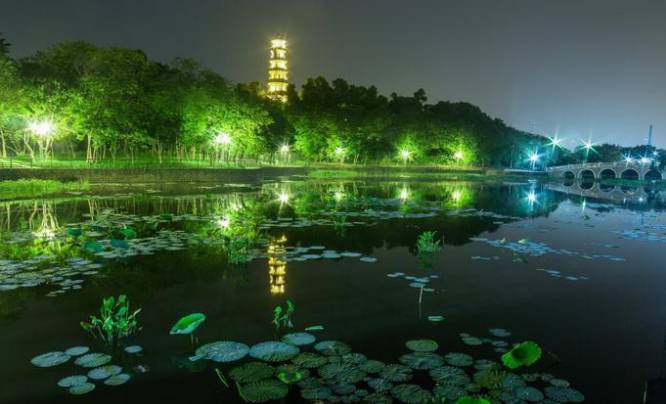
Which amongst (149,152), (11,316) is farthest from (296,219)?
(149,152)

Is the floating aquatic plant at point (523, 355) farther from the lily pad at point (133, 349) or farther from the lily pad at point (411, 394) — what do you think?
the lily pad at point (133, 349)

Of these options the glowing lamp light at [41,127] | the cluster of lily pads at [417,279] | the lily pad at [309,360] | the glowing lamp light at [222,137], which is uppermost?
the glowing lamp light at [222,137]

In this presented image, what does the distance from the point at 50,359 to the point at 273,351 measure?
8.61ft

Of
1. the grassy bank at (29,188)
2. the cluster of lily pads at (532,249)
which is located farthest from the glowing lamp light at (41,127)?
the cluster of lily pads at (532,249)

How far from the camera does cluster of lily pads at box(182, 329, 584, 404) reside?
463 centimetres

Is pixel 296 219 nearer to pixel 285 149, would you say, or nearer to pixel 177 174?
pixel 177 174

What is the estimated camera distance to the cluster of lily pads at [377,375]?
4629mm

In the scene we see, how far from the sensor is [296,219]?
1675cm

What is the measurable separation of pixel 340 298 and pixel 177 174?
30111 mm

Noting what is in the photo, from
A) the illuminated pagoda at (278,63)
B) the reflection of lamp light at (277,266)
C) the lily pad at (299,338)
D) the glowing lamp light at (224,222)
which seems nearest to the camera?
the lily pad at (299,338)

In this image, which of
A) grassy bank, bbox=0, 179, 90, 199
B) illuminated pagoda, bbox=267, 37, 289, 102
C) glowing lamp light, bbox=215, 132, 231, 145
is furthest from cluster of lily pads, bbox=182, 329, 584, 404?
illuminated pagoda, bbox=267, 37, 289, 102

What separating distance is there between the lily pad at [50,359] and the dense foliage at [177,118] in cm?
3006

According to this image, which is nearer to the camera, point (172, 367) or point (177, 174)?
point (172, 367)

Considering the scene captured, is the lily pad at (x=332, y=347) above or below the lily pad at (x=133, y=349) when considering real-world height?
above
